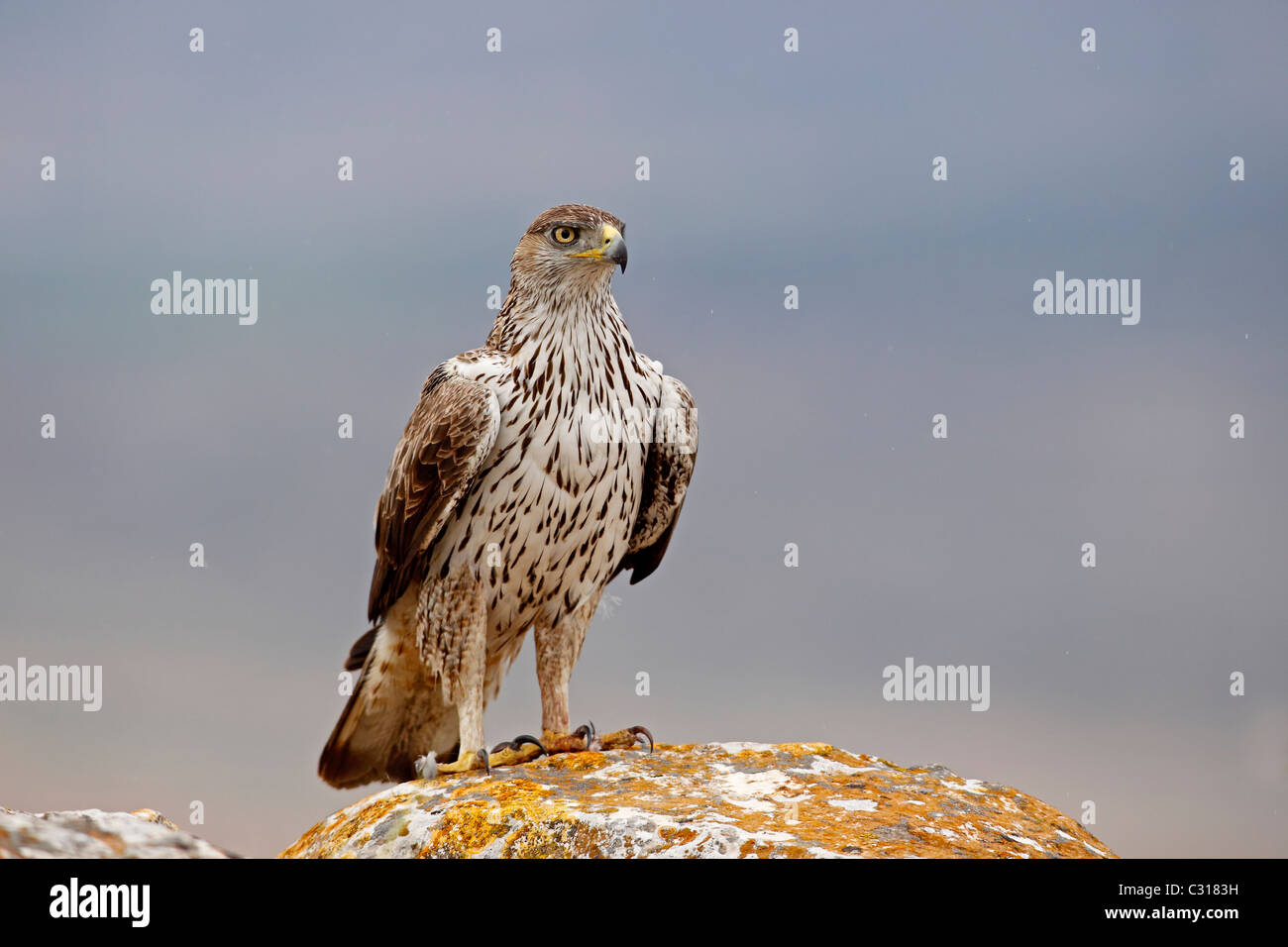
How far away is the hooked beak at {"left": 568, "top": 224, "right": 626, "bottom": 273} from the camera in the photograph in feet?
21.0

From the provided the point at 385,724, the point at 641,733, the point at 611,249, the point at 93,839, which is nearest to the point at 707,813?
the point at 641,733

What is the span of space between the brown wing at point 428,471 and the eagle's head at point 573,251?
2.22 feet

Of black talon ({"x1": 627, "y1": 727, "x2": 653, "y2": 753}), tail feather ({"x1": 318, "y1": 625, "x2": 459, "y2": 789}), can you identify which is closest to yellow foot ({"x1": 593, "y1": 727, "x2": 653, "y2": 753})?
black talon ({"x1": 627, "y1": 727, "x2": 653, "y2": 753})

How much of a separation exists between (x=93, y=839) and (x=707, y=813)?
7.55 ft

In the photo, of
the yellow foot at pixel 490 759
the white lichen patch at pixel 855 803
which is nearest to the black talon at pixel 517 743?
the yellow foot at pixel 490 759

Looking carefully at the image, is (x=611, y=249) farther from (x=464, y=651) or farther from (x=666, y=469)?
(x=464, y=651)

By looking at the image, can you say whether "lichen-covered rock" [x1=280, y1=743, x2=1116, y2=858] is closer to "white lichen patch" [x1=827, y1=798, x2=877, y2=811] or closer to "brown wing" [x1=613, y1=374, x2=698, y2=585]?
"white lichen patch" [x1=827, y1=798, x2=877, y2=811]

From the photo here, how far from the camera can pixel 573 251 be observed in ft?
21.4

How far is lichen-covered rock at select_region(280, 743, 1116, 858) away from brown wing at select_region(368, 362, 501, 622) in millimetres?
1169

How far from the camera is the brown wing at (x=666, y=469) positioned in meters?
6.91
